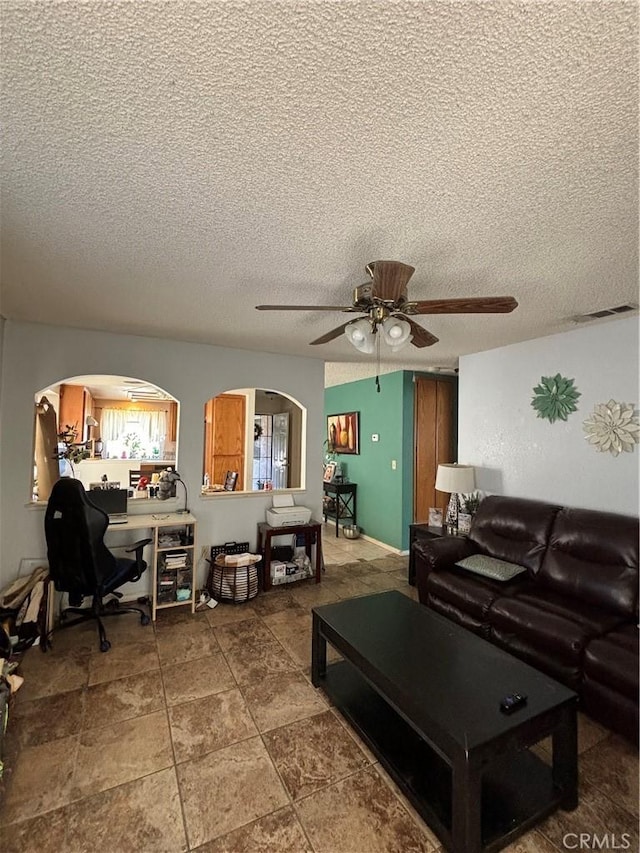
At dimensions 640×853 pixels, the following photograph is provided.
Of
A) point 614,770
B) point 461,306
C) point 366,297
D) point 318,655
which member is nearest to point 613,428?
point 461,306

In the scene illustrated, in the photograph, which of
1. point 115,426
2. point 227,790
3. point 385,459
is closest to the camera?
point 227,790

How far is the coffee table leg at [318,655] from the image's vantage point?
7.56 ft

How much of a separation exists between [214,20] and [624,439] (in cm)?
346

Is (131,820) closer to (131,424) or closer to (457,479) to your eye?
(457,479)

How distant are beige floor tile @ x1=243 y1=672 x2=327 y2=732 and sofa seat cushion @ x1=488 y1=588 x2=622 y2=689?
1.24 metres

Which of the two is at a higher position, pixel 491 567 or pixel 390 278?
pixel 390 278

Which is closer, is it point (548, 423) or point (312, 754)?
point (312, 754)

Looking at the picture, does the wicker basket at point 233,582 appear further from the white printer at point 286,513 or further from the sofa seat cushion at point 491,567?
the sofa seat cushion at point 491,567

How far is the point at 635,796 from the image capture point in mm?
1621

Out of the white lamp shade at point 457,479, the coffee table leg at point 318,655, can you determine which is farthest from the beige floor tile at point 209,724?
the white lamp shade at point 457,479

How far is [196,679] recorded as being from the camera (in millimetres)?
2402

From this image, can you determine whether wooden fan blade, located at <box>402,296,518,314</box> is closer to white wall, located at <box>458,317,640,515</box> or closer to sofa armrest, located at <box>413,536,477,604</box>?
white wall, located at <box>458,317,640,515</box>

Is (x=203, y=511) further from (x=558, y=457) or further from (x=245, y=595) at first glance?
(x=558, y=457)

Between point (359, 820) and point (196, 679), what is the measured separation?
1.29 meters
